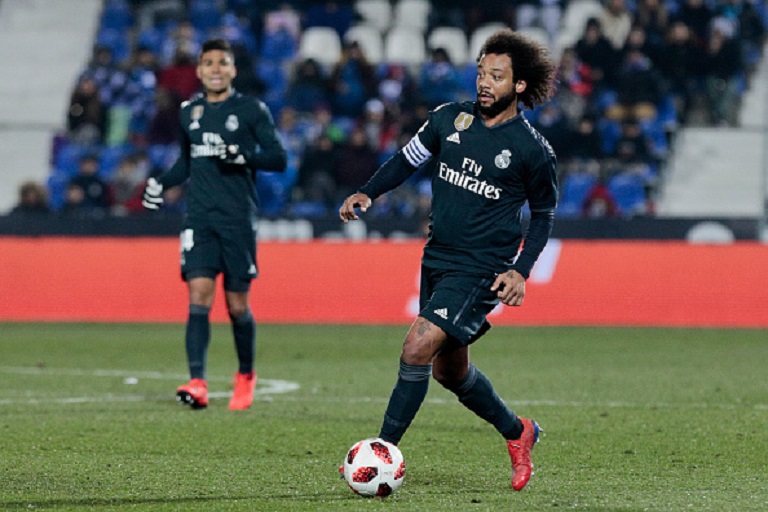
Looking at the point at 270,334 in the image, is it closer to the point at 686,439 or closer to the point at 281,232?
the point at 281,232

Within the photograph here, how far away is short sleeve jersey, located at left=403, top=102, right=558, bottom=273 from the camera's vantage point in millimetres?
5895

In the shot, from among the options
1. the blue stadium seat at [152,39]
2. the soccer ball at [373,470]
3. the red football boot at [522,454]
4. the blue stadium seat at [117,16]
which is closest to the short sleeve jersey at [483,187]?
the red football boot at [522,454]

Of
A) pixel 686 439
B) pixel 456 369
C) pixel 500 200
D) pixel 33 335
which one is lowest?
pixel 33 335

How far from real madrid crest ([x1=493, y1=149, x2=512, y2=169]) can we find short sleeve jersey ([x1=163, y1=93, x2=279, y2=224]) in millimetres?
3312

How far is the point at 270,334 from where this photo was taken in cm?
1503

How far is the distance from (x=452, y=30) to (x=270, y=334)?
31.0 feet

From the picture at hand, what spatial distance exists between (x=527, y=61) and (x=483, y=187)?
56 centimetres

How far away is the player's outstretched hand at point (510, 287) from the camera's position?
18.8 ft

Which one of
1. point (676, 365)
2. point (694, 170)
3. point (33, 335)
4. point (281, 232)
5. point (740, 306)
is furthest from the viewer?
point (694, 170)

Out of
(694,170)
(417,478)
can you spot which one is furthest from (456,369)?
(694,170)

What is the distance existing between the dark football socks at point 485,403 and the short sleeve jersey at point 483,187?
49 centimetres

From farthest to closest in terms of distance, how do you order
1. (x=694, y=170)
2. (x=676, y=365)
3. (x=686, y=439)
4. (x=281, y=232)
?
1. (x=694, y=170)
2. (x=281, y=232)
3. (x=676, y=365)
4. (x=686, y=439)

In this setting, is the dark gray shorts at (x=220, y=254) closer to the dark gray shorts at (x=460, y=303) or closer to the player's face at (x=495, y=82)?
the dark gray shorts at (x=460, y=303)

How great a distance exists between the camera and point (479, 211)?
591 centimetres
